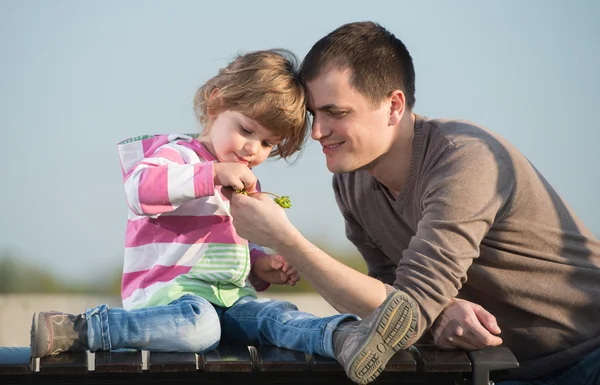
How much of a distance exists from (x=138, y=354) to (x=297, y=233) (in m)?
0.61

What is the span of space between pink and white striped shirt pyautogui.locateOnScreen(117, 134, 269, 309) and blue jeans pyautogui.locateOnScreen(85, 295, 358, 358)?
0.42ft

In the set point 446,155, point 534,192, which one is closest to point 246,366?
point 446,155

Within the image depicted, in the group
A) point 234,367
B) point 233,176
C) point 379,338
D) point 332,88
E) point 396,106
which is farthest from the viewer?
point 396,106

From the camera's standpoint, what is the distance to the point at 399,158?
341 cm

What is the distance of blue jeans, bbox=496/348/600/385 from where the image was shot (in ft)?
10.2

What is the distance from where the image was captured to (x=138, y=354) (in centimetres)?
275

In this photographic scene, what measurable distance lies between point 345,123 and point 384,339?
1.03 m

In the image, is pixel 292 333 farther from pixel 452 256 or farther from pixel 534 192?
pixel 534 192

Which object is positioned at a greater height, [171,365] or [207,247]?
[207,247]

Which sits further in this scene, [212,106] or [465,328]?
[212,106]

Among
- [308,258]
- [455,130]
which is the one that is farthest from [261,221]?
[455,130]

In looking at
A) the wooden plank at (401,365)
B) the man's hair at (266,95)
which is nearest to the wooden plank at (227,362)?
the wooden plank at (401,365)

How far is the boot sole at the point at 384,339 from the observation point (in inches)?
100

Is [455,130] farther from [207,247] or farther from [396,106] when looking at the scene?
[207,247]
